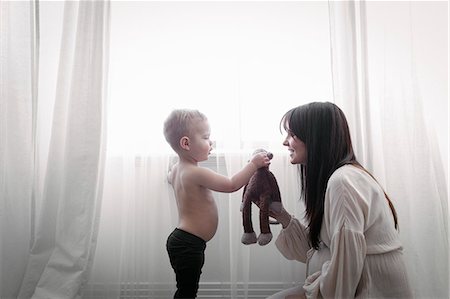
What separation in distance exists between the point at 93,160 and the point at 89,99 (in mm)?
244

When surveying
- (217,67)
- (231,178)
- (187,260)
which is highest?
(217,67)

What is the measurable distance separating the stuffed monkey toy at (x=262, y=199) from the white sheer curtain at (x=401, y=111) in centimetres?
46

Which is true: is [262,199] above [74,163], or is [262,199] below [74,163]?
below

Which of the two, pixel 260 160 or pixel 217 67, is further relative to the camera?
pixel 217 67

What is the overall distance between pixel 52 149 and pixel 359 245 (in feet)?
3.97

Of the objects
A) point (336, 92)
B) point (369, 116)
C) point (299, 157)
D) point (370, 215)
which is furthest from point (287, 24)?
point (370, 215)

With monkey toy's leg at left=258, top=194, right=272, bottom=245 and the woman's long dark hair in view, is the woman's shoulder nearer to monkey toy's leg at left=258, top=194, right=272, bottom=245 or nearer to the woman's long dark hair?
the woman's long dark hair

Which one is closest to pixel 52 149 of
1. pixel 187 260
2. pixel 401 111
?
pixel 187 260

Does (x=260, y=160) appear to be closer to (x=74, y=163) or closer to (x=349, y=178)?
(x=349, y=178)

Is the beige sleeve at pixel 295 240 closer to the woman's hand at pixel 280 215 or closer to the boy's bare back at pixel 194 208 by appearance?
the woman's hand at pixel 280 215

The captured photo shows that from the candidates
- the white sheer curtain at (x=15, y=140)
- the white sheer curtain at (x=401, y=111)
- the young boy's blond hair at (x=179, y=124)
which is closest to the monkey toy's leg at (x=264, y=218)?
the young boy's blond hair at (x=179, y=124)

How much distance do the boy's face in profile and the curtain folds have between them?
0.43 metres

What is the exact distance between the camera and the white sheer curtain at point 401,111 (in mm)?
1527

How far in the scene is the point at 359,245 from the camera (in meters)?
1.02
